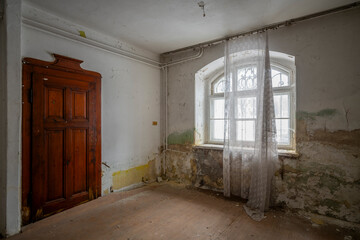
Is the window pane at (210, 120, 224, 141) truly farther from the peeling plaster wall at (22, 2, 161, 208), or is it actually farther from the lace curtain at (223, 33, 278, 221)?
the peeling plaster wall at (22, 2, 161, 208)

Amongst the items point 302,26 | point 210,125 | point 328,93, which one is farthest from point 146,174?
point 302,26

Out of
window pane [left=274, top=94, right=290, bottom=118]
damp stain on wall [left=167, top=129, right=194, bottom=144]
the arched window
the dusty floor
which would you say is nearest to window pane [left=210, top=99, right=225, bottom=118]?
damp stain on wall [left=167, top=129, right=194, bottom=144]

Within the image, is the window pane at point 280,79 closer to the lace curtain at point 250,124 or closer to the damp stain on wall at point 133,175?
the lace curtain at point 250,124

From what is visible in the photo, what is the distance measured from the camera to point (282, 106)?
3092 millimetres

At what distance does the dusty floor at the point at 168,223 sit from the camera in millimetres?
2154

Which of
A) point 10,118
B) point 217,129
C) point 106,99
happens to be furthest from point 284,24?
point 10,118

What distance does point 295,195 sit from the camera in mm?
2715

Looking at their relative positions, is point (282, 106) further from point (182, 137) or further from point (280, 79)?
point (182, 137)

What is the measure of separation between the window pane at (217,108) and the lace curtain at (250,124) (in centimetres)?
64

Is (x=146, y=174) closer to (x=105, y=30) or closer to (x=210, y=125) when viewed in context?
(x=210, y=125)

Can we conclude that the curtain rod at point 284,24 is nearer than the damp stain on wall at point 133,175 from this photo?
Yes

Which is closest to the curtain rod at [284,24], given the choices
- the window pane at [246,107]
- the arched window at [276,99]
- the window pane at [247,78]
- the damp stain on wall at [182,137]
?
the arched window at [276,99]

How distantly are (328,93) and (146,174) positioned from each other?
3358mm

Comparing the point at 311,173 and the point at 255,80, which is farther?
the point at 255,80
